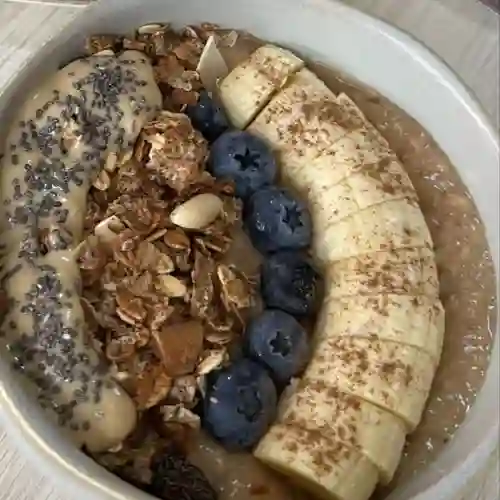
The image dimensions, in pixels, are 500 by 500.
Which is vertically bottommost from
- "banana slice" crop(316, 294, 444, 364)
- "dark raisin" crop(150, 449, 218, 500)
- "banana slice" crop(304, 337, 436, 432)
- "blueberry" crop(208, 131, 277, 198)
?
"dark raisin" crop(150, 449, 218, 500)

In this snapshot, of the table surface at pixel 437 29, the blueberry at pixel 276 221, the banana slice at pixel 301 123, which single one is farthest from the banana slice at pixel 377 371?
the table surface at pixel 437 29

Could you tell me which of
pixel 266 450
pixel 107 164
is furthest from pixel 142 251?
pixel 266 450

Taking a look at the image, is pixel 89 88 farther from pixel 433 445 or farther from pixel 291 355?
pixel 433 445

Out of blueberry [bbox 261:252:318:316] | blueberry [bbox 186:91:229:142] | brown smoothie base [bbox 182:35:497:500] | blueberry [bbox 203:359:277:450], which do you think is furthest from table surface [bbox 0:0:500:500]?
blueberry [bbox 203:359:277:450]

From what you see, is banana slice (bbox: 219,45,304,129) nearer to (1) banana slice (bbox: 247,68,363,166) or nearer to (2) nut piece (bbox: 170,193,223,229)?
(1) banana slice (bbox: 247,68,363,166)

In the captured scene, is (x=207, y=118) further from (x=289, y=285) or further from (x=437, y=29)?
(x=437, y=29)
